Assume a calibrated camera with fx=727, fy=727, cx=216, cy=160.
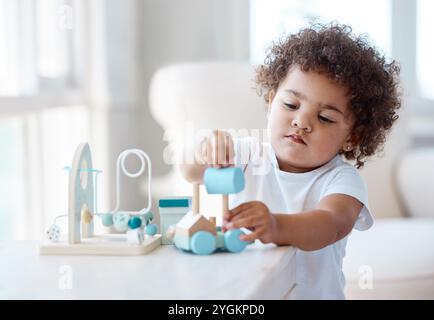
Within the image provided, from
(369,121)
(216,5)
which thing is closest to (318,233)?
(369,121)

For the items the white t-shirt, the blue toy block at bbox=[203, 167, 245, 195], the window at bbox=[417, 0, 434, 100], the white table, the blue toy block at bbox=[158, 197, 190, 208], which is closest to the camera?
the white table

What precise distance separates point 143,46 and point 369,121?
1.25m

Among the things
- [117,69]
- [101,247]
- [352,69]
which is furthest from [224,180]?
[117,69]

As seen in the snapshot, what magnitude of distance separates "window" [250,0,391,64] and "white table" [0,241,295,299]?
154 centimetres

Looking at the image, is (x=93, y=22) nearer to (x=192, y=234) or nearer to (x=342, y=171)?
(x=342, y=171)

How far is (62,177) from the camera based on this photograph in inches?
73.0

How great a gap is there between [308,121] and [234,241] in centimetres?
29

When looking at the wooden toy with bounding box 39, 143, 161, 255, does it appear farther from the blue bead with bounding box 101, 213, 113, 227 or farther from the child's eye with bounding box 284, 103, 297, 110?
the child's eye with bounding box 284, 103, 297, 110

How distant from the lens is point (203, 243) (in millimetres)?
747

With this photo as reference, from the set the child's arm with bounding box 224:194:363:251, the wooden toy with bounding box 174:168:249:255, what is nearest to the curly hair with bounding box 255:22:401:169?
the child's arm with bounding box 224:194:363:251

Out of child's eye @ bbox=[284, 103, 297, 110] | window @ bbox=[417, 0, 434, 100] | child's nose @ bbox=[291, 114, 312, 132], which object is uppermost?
window @ bbox=[417, 0, 434, 100]

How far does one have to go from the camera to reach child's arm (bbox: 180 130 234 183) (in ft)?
2.55

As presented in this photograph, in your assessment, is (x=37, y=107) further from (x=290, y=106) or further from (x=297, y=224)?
(x=297, y=224)

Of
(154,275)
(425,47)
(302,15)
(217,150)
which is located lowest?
(154,275)
